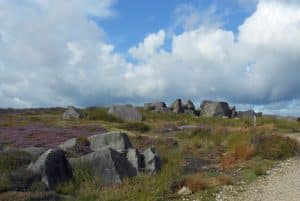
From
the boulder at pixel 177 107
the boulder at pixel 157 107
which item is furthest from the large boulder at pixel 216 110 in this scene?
the boulder at pixel 157 107

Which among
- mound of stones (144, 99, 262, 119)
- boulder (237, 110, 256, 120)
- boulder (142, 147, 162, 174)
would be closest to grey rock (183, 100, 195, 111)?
mound of stones (144, 99, 262, 119)

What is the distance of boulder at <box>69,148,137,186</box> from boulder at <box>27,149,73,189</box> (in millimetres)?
376

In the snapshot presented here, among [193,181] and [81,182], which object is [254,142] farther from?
[81,182]

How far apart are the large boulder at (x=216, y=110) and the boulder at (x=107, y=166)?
44.1 m

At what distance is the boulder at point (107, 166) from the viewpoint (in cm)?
1627

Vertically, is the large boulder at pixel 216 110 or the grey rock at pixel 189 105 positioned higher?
the grey rock at pixel 189 105

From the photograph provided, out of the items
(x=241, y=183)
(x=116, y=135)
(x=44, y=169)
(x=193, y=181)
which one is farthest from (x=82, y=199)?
(x=116, y=135)

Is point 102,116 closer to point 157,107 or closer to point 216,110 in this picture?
point 216,110

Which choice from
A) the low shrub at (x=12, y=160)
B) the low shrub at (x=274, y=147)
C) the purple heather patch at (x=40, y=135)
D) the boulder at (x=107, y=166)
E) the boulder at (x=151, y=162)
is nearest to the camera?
the boulder at (x=107, y=166)

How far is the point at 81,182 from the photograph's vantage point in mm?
16109

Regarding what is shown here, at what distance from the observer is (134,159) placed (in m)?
18.5

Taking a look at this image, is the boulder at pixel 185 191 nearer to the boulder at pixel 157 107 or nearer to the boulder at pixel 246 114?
the boulder at pixel 246 114

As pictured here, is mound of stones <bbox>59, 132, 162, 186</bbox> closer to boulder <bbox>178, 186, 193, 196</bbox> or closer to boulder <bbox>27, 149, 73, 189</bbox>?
boulder <bbox>27, 149, 73, 189</bbox>

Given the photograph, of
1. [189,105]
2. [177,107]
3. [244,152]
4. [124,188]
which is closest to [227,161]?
[244,152]
